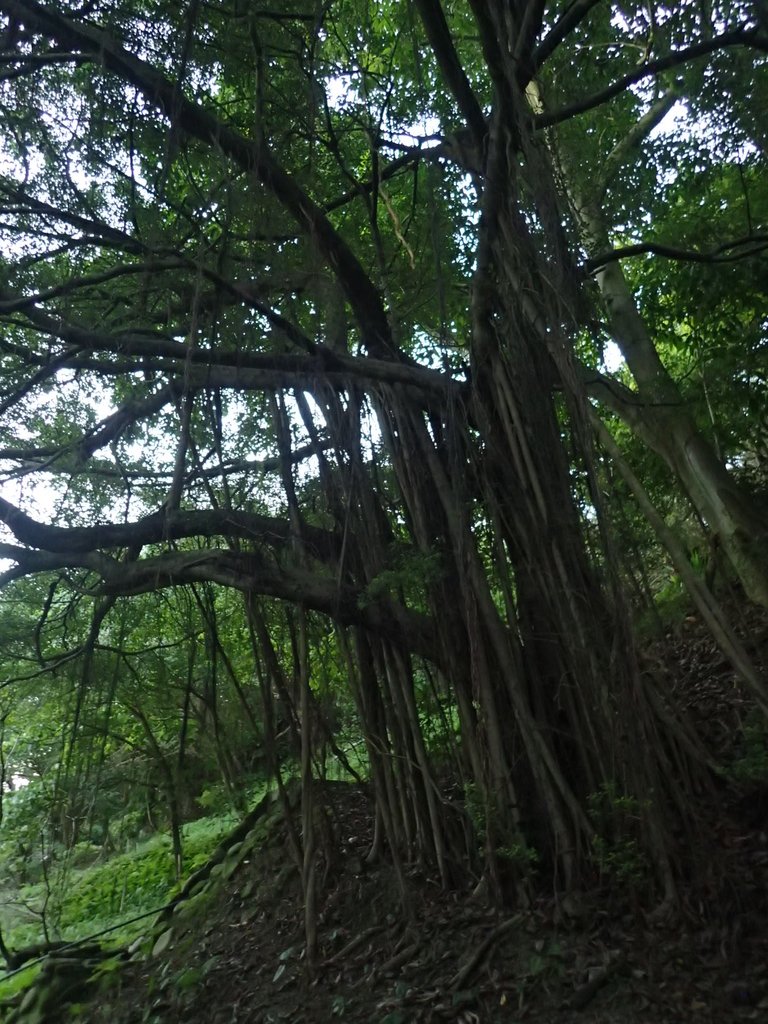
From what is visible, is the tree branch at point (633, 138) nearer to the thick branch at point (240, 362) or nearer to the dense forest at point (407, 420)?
the dense forest at point (407, 420)

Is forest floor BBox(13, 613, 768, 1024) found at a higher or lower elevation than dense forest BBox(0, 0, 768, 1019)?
lower

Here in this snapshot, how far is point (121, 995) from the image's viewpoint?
449cm

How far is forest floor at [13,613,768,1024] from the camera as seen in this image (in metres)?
3.10

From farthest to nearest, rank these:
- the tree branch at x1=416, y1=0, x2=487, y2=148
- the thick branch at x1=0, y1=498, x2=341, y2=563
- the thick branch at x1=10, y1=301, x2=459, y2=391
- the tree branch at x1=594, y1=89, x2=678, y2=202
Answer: the tree branch at x1=594, y1=89, x2=678, y2=202
the thick branch at x1=0, y1=498, x2=341, y2=563
the tree branch at x1=416, y1=0, x2=487, y2=148
the thick branch at x1=10, y1=301, x2=459, y2=391

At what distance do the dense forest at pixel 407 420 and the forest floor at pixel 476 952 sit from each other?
0.11 meters

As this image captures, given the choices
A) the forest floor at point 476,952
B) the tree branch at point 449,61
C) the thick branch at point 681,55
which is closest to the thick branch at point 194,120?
the tree branch at point 449,61

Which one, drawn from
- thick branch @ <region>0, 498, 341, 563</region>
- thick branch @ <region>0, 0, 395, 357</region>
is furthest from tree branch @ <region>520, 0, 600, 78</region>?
thick branch @ <region>0, 498, 341, 563</region>

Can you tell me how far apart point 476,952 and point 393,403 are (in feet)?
8.45

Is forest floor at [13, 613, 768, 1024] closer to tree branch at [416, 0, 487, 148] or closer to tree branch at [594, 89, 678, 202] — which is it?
tree branch at [416, 0, 487, 148]

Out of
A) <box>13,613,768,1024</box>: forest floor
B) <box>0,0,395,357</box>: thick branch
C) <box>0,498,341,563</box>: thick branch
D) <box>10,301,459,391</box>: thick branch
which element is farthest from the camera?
<box>0,498,341,563</box>: thick branch

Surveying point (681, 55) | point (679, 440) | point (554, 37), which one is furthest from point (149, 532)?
point (679, 440)

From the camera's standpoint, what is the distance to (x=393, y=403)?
434 centimetres

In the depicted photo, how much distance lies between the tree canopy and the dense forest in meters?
0.02

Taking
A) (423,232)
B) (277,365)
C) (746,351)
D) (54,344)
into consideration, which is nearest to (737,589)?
(746,351)
